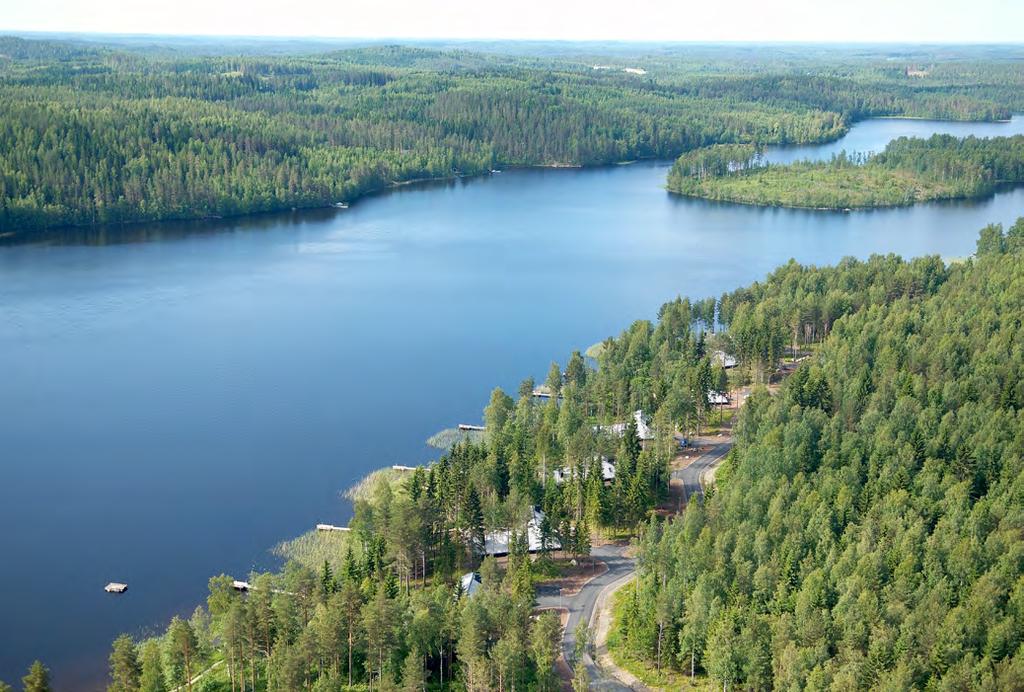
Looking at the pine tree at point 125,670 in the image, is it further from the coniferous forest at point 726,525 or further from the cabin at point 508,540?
the cabin at point 508,540

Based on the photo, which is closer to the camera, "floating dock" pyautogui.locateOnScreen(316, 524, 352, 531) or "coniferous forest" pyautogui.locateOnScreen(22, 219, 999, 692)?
"coniferous forest" pyautogui.locateOnScreen(22, 219, 999, 692)

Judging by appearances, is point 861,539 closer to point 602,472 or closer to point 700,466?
point 602,472

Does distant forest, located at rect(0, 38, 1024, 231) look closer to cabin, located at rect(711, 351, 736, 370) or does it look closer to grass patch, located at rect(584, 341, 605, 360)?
grass patch, located at rect(584, 341, 605, 360)

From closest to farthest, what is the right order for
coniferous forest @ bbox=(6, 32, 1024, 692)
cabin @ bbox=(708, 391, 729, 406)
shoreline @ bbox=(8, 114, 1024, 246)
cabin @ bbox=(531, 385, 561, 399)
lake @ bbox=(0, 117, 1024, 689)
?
1. coniferous forest @ bbox=(6, 32, 1024, 692)
2. lake @ bbox=(0, 117, 1024, 689)
3. cabin @ bbox=(708, 391, 729, 406)
4. cabin @ bbox=(531, 385, 561, 399)
5. shoreline @ bbox=(8, 114, 1024, 246)

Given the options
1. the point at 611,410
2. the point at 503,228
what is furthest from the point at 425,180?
the point at 611,410

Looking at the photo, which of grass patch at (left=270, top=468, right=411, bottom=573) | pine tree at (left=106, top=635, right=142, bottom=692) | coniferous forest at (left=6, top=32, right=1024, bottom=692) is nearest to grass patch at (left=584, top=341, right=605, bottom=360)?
coniferous forest at (left=6, top=32, right=1024, bottom=692)
